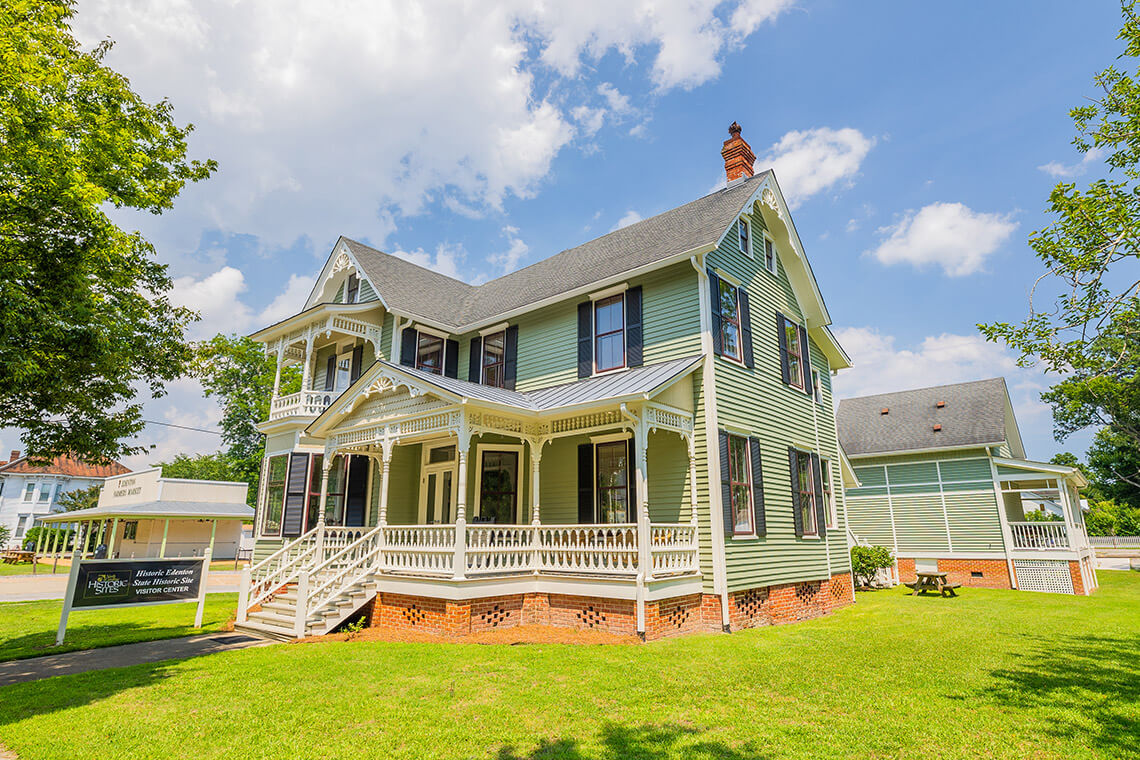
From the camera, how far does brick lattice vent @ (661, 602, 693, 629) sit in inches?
416

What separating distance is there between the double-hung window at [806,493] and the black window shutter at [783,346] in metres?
1.96

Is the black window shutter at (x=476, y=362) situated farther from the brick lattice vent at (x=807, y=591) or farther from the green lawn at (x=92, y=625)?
the brick lattice vent at (x=807, y=591)

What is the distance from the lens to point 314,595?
35.9 feet

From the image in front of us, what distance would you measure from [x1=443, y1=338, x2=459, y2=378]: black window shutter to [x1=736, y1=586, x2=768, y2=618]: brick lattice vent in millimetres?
9348

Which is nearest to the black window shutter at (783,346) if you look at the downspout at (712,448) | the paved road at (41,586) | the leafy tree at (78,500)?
the downspout at (712,448)

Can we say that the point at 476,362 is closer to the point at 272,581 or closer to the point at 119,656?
the point at 272,581

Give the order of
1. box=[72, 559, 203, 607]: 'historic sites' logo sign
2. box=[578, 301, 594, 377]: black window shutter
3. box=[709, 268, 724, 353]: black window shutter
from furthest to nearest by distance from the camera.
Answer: box=[578, 301, 594, 377]: black window shutter, box=[709, 268, 724, 353]: black window shutter, box=[72, 559, 203, 607]: 'historic sites' logo sign

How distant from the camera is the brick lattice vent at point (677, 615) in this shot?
1058 centimetres

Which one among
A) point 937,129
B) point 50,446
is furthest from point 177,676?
point 937,129

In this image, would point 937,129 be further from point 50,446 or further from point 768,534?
point 50,446

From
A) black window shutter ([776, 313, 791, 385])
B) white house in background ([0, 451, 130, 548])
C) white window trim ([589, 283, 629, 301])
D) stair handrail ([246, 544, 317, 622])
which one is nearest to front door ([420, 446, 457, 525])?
stair handrail ([246, 544, 317, 622])

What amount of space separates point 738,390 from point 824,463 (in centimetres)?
569

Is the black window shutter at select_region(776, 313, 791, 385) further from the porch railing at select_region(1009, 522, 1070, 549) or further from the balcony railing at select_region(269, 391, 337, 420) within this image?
the porch railing at select_region(1009, 522, 1070, 549)

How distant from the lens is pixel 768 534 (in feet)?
43.0
